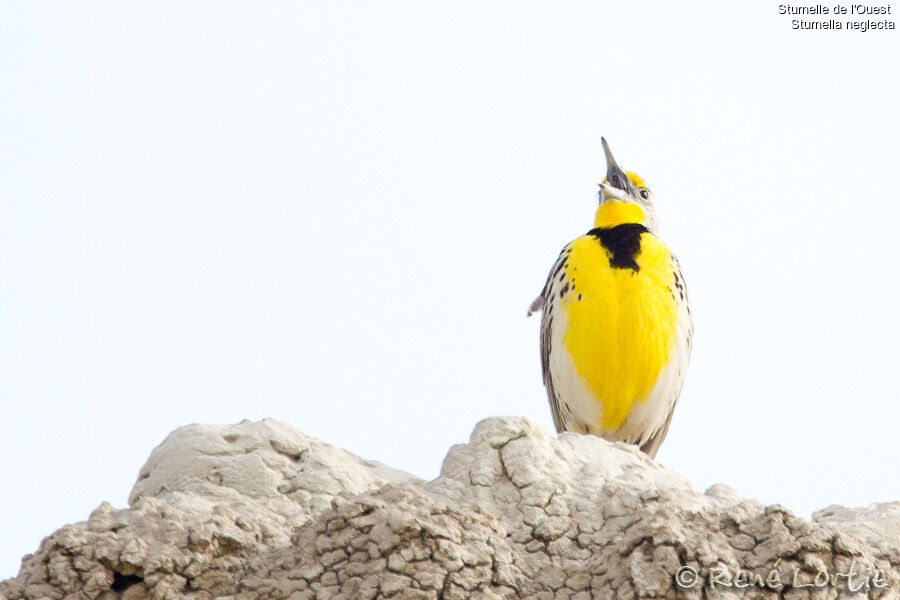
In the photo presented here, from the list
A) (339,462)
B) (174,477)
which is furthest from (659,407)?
(174,477)

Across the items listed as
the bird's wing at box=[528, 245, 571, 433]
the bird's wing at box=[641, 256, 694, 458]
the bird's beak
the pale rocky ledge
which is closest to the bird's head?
the bird's beak

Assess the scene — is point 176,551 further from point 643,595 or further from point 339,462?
point 643,595

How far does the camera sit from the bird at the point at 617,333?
8172mm

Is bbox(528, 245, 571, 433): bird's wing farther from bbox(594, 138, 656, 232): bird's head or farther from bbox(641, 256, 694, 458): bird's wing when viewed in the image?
bbox(641, 256, 694, 458): bird's wing

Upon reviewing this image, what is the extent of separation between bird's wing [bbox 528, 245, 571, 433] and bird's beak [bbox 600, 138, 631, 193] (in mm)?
683

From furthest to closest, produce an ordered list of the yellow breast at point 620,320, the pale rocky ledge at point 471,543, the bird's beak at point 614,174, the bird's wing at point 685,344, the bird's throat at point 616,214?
1. the bird's beak at point 614,174
2. the bird's throat at point 616,214
3. the bird's wing at point 685,344
4. the yellow breast at point 620,320
5. the pale rocky ledge at point 471,543

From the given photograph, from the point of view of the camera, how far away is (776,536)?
4.95 m

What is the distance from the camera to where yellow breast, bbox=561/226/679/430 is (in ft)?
26.8

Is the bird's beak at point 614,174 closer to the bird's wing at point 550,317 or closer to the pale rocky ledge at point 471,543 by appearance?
the bird's wing at point 550,317

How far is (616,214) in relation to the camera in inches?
348

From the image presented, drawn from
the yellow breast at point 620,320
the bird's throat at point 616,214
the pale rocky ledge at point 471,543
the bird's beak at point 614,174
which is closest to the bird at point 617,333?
the yellow breast at point 620,320

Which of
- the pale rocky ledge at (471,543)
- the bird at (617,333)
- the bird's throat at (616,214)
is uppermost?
the bird's throat at (616,214)

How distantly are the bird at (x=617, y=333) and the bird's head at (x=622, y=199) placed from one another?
214 millimetres

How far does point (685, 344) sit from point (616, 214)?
911mm
